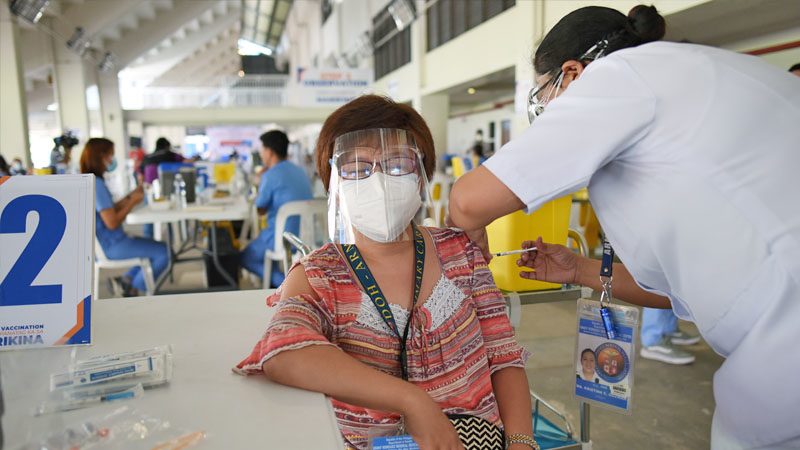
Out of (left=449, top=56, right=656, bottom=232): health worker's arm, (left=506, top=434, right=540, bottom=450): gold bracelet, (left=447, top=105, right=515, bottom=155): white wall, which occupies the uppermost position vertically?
(left=447, top=105, right=515, bottom=155): white wall

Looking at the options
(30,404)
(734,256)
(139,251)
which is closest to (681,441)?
(734,256)

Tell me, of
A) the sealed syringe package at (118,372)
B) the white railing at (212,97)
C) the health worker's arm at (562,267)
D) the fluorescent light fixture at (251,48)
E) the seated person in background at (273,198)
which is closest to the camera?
the sealed syringe package at (118,372)

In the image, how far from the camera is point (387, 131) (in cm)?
122

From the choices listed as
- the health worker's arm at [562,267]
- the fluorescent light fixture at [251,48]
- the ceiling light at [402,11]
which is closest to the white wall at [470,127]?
the ceiling light at [402,11]

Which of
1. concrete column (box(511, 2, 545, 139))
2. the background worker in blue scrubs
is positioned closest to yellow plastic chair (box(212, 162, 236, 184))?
concrete column (box(511, 2, 545, 139))

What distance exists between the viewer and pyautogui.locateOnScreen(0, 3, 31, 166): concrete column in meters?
7.59

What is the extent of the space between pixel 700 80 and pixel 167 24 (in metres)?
17.1

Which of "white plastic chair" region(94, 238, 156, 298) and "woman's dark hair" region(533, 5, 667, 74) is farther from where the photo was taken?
"white plastic chair" region(94, 238, 156, 298)

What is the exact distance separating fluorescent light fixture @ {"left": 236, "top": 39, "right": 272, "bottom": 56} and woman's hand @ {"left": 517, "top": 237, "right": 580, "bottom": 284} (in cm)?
2751

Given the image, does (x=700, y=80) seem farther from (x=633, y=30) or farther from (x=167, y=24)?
(x=167, y=24)

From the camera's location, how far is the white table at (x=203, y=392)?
2.42 ft

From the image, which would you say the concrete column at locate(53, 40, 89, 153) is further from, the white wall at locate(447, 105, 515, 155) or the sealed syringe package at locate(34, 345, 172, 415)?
the sealed syringe package at locate(34, 345, 172, 415)

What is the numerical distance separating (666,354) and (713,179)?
2.68 metres

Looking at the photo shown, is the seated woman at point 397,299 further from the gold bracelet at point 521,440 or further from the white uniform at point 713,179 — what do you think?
the white uniform at point 713,179
